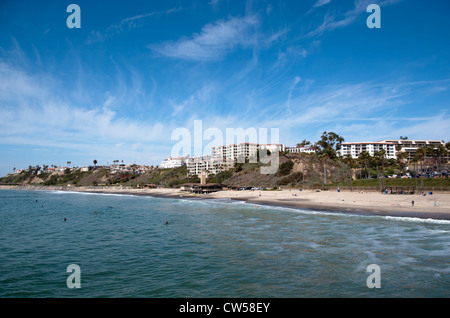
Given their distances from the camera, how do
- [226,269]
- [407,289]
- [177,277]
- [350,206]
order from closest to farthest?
[407,289]
[177,277]
[226,269]
[350,206]

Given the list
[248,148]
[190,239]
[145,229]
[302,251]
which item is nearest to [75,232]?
[145,229]

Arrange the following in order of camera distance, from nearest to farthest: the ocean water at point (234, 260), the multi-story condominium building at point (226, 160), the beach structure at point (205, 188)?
1. the ocean water at point (234, 260)
2. the beach structure at point (205, 188)
3. the multi-story condominium building at point (226, 160)

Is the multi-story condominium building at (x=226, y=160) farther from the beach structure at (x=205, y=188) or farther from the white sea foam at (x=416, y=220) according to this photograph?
the white sea foam at (x=416, y=220)

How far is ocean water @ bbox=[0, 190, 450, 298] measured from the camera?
13443mm

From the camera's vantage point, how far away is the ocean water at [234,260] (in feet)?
44.1

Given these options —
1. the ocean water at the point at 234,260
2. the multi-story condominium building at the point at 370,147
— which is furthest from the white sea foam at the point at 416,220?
the multi-story condominium building at the point at 370,147

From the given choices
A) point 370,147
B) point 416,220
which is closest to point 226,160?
point 370,147

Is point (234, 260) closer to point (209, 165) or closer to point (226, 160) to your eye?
point (226, 160)

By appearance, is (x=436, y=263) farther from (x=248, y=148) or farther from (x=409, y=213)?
(x=248, y=148)

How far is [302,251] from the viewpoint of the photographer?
19.9 meters

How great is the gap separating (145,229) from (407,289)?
24653mm

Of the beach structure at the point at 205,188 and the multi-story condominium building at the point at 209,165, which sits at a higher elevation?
the multi-story condominium building at the point at 209,165
